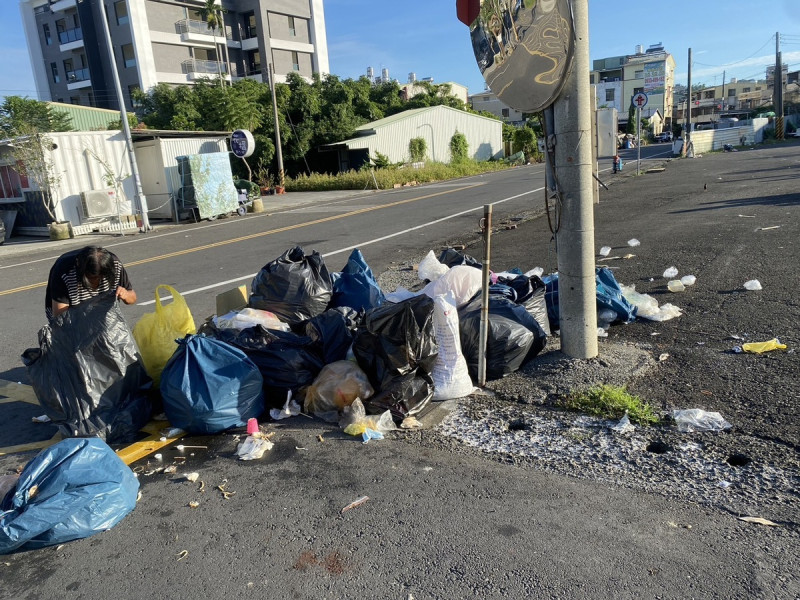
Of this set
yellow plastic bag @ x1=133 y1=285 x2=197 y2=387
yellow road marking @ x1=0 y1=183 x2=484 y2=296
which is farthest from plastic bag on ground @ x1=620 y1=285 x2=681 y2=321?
yellow road marking @ x1=0 y1=183 x2=484 y2=296

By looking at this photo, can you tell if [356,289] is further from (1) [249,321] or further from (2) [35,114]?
(2) [35,114]

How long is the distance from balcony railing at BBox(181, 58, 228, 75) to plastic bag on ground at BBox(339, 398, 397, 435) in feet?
159

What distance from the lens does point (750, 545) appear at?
2.44 m

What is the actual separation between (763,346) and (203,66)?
2003 inches

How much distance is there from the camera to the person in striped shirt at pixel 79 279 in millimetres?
4301

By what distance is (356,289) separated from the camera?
5.47 metres

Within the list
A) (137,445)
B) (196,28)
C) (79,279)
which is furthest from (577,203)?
(196,28)

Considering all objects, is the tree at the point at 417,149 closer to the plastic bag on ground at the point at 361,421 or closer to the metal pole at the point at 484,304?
the metal pole at the point at 484,304

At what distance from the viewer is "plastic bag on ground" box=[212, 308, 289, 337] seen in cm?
475

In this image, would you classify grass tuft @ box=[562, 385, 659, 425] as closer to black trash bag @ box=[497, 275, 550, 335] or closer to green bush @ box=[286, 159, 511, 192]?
black trash bag @ box=[497, 275, 550, 335]

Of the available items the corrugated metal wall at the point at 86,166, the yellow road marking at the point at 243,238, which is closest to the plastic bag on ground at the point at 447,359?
the yellow road marking at the point at 243,238

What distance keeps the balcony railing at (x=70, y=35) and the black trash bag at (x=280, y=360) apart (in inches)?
A: 2111

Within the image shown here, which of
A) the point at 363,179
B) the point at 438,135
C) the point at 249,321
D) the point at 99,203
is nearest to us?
the point at 249,321

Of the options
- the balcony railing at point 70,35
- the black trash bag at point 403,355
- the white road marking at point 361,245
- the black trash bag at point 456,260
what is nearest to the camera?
the black trash bag at point 403,355
